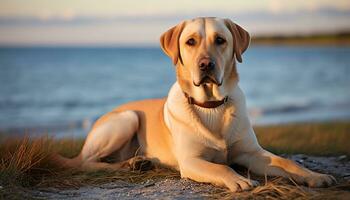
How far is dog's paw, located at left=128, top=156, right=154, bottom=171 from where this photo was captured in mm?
5293

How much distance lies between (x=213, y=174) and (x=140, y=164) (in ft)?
3.19

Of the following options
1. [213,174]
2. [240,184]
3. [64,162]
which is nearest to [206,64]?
[213,174]

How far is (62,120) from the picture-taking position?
14.9 metres

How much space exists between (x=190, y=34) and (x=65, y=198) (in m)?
1.74

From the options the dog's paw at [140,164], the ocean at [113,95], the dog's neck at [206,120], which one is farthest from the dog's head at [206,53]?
the ocean at [113,95]

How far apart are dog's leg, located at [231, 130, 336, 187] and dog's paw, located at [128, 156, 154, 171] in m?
0.83

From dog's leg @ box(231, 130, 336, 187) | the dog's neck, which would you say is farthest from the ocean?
dog's leg @ box(231, 130, 336, 187)

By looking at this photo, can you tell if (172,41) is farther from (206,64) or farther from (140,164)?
(140,164)

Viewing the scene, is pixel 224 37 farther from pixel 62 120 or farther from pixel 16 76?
pixel 16 76

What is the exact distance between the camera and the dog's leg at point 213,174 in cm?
434

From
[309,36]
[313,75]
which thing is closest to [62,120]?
[313,75]

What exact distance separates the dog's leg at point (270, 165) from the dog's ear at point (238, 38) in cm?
76

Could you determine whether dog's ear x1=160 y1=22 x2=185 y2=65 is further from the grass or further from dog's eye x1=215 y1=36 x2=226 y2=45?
the grass

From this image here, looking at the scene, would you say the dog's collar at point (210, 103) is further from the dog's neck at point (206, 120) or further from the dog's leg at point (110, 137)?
the dog's leg at point (110, 137)
